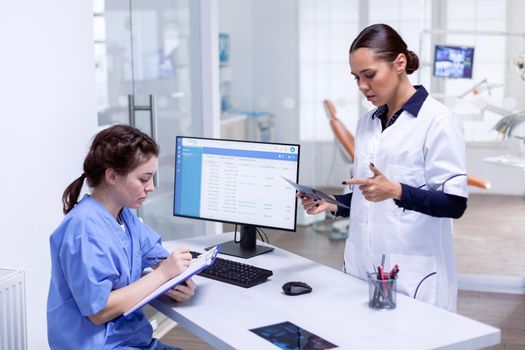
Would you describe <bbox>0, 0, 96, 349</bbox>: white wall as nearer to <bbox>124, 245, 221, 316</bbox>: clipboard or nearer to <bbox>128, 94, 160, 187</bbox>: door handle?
<bbox>128, 94, 160, 187</bbox>: door handle

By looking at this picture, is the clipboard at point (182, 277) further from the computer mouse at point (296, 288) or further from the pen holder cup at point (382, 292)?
the pen holder cup at point (382, 292)

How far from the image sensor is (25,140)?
2551mm

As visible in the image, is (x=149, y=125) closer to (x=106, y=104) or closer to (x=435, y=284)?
(x=106, y=104)

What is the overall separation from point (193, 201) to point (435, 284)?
0.97 metres

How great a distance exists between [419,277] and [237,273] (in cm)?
56

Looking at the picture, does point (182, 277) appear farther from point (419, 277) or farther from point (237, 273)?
point (419, 277)

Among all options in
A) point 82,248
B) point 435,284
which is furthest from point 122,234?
point 435,284

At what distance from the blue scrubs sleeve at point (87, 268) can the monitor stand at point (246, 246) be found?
76 cm

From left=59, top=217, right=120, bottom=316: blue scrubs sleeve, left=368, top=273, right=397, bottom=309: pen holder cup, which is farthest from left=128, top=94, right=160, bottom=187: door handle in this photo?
left=368, top=273, right=397, bottom=309: pen holder cup

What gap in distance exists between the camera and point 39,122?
262 cm

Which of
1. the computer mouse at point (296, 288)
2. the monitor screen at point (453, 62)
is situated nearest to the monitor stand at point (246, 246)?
the computer mouse at point (296, 288)

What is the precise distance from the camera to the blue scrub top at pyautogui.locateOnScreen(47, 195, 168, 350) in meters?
1.88

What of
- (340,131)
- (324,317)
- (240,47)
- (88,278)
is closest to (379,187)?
(324,317)

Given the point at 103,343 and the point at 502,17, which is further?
the point at 502,17
